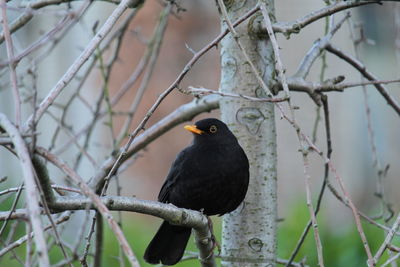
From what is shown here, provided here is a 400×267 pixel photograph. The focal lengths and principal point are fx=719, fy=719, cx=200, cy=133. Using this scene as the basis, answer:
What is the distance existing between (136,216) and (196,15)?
3093 millimetres

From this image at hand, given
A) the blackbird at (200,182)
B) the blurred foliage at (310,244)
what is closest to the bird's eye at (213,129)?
the blackbird at (200,182)

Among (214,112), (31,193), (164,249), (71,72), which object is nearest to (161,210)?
(71,72)

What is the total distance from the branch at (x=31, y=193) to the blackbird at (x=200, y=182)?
2278mm

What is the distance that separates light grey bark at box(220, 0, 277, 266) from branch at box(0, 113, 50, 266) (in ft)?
6.56

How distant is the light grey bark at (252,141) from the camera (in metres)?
3.79

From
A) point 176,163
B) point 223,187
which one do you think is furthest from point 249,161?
point 176,163

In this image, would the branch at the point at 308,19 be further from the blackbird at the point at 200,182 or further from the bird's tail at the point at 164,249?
the bird's tail at the point at 164,249

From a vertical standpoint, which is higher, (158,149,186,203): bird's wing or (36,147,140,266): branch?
(158,149,186,203): bird's wing

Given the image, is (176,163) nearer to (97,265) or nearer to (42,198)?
(97,265)

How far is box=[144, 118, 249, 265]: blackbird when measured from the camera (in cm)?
424

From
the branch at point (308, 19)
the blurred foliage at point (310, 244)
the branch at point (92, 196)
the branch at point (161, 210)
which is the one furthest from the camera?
the blurred foliage at point (310, 244)

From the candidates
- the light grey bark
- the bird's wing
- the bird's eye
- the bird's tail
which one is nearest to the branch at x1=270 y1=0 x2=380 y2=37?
the light grey bark

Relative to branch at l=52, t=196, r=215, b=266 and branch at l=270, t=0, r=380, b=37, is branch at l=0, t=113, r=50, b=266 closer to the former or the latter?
branch at l=52, t=196, r=215, b=266

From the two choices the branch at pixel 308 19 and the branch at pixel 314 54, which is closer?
the branch at pixel 308 19
